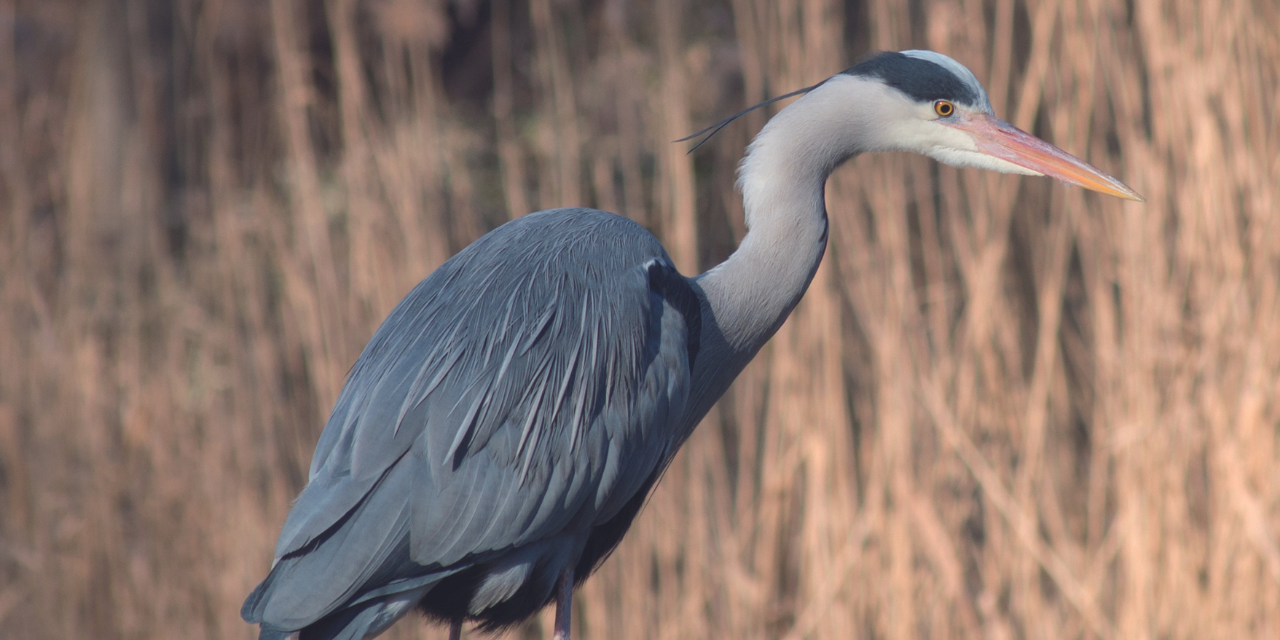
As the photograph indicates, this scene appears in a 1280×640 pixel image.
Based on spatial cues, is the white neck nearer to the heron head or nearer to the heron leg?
the heron head

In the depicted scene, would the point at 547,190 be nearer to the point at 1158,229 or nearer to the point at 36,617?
the point at 1158,229

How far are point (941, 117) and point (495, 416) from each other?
0.94m

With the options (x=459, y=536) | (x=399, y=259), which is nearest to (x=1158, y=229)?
(x=459, y=536)

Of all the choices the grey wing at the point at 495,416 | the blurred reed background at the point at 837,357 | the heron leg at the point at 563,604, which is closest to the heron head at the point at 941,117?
the grey wing at the point at 495,416

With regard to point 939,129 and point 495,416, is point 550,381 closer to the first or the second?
point 495,416

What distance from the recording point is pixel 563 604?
1.89 meters

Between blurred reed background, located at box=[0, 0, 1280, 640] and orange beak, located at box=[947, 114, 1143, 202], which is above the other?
orange beak, located at box=[947, 114, 1143, 202]

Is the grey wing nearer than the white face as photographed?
Yes

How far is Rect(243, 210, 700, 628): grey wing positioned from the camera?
5.51 ft

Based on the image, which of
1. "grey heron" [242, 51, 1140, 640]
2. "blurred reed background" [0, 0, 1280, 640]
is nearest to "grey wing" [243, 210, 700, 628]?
"grey heron" [242, 51, 1140, 640]

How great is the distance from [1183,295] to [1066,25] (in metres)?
0.67

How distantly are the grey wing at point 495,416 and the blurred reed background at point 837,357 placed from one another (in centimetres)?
92

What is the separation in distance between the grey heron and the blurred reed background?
2.30ft

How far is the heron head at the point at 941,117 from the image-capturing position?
6.41 feet
